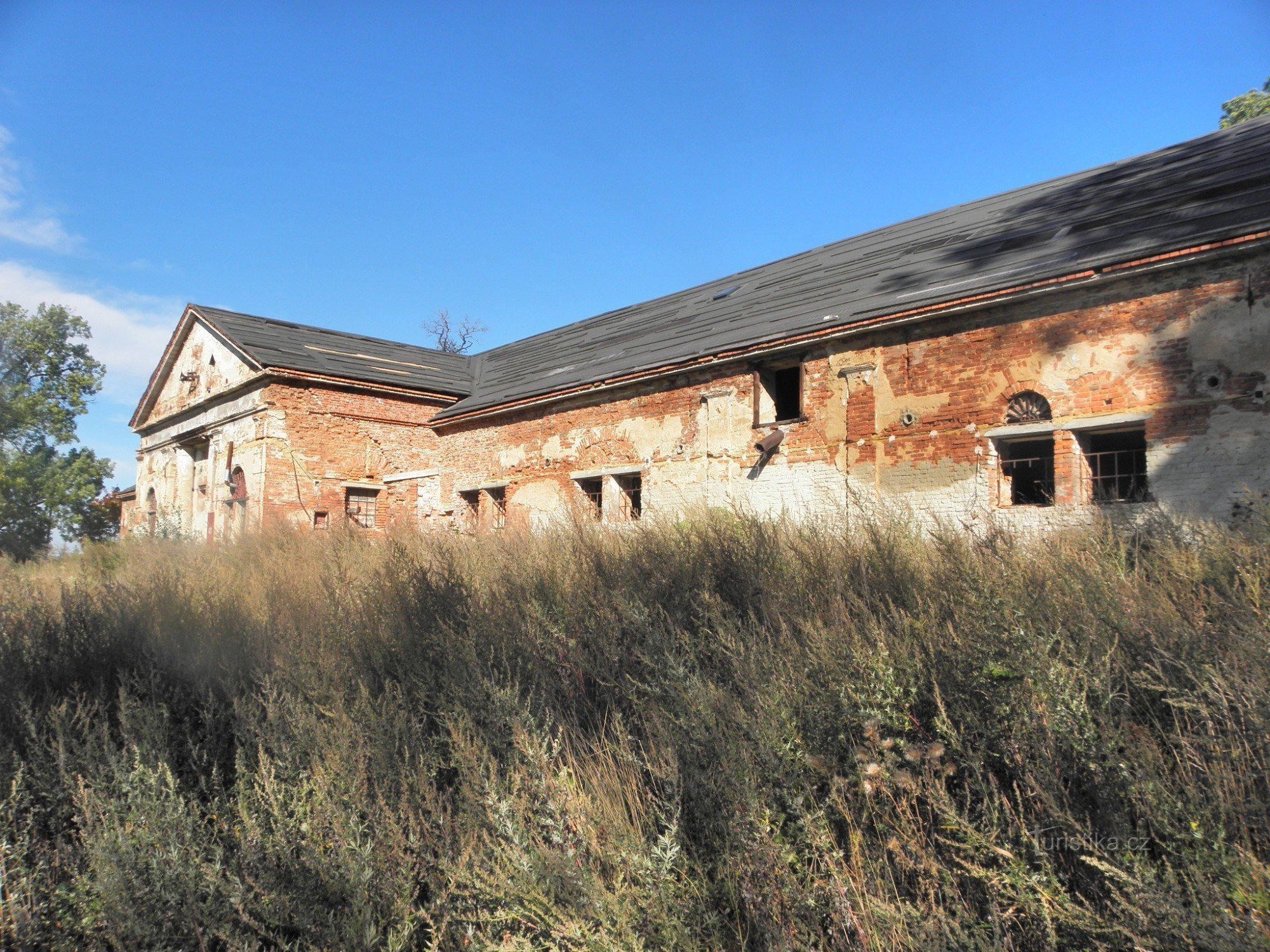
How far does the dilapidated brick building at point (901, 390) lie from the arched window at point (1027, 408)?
20mm

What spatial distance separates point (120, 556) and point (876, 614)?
12.6 meters

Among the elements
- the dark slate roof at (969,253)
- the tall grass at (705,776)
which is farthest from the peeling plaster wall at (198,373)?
the tall grass at (705,776)

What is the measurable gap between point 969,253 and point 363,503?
1536 centimetres

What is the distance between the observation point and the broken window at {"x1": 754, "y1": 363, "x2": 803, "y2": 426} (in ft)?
39.6

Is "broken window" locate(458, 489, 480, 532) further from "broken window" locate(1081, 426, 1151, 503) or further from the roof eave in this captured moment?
"broken window" locate(1081, 426, 1151, 503)

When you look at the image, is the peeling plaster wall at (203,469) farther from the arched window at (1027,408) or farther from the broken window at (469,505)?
the arched window at (1027,408)

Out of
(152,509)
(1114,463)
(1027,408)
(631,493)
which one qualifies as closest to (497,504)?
(631,493)

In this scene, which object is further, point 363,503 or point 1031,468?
point 363,503

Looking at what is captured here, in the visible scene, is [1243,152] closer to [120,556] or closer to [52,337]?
[120,556]

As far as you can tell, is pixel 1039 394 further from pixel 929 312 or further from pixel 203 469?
pixel 203 469

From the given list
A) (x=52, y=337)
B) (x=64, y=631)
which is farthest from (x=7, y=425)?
(x=64, y=631)

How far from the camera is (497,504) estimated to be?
55.6ft

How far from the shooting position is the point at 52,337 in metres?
38.6

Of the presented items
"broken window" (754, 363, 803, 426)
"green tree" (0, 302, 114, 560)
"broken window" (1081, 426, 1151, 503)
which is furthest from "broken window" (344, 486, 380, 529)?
"green tree" (0, 302, 114, 560)
